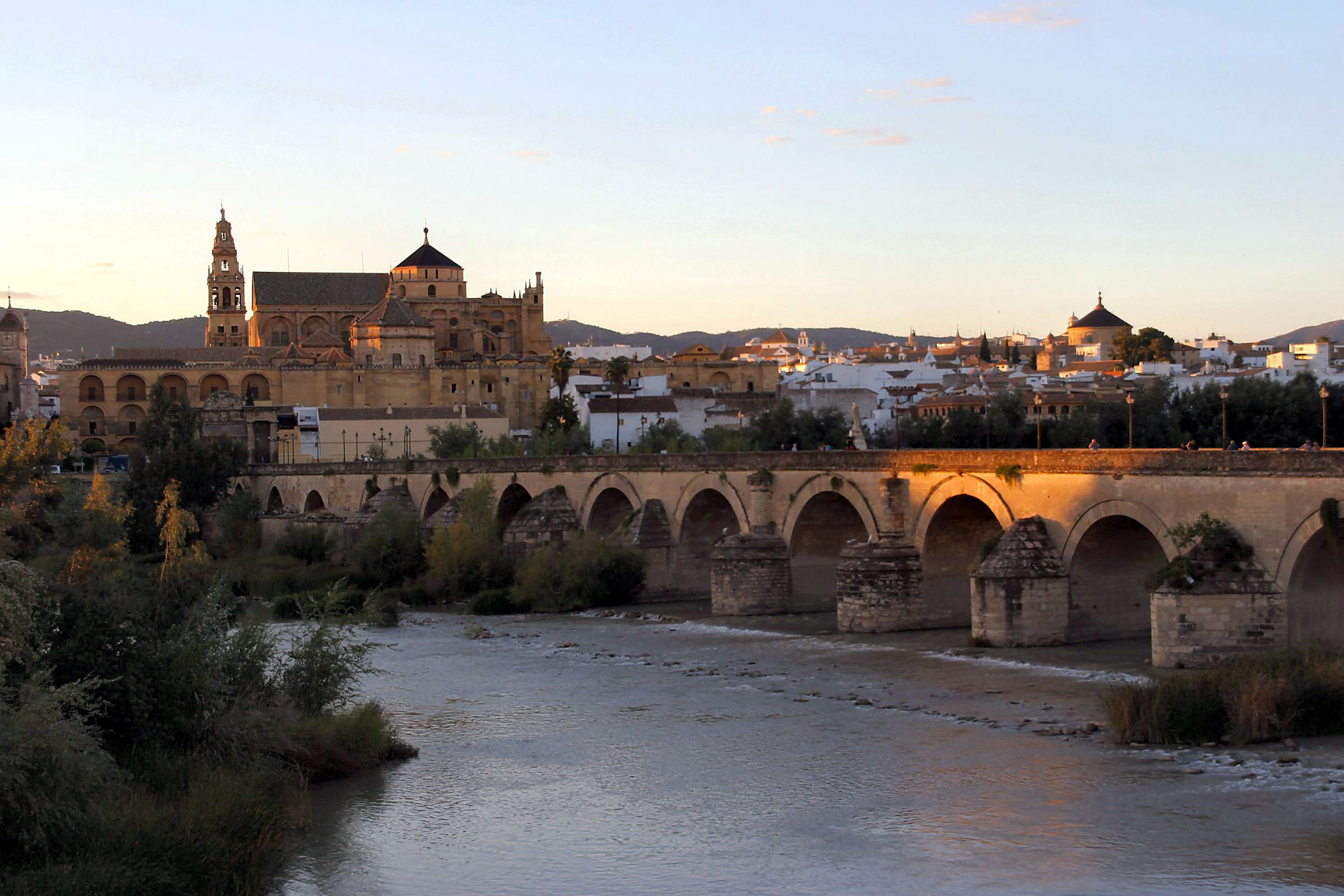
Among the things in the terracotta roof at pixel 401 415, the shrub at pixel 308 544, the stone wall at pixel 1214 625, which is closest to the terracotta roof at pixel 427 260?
the terracotta roof at pixel 401 415

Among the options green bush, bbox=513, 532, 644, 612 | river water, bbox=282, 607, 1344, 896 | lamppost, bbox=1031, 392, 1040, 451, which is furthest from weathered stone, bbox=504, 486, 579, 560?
river water, bbox=282, 607, 1344, 896

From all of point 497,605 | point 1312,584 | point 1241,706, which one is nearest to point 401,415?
point 497,605

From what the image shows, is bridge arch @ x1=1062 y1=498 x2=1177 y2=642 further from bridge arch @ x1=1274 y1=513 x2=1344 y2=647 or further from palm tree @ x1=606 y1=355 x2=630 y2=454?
palm tree @ x1=606 y1=355 x2=630 y2=454

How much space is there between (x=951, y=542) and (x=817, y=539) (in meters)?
3.88

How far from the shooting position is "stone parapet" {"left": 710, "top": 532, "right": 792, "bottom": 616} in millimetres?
27859

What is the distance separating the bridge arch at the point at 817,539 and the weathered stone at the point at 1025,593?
240 inches

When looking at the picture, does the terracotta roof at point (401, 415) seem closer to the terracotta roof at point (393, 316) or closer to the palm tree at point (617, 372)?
the palm tree at point (617, 372)

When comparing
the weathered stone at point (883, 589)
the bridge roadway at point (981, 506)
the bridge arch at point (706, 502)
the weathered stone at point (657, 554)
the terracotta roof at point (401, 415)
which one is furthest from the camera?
the terracotta roof at point (401, 415)

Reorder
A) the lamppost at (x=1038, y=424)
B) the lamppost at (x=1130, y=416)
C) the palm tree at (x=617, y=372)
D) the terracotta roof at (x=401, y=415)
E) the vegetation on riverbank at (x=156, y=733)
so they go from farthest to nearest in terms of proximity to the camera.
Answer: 1. the palm tree at (x=617, y=372)
2. the terracotta roof at (x=401, y=415)
3. the lamppost at (x=1130, y=416)
4. the lamppost at (x=1038, y=424)
5. the vegetation on riverbank at (x=156, y=733)

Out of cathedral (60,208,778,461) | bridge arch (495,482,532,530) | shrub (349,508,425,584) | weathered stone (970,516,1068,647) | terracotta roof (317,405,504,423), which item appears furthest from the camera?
cathedral (60,208,778,461)

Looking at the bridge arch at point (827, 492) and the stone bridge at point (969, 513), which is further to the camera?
the bridge arch at point (827, 492)

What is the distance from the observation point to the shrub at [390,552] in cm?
3644

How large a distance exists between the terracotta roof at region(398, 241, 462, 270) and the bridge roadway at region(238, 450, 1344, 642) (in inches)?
2462

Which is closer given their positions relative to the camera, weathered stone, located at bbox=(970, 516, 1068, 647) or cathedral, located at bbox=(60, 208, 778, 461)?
weathered stone, located at bbox=(970, 516, 1068, 647)
